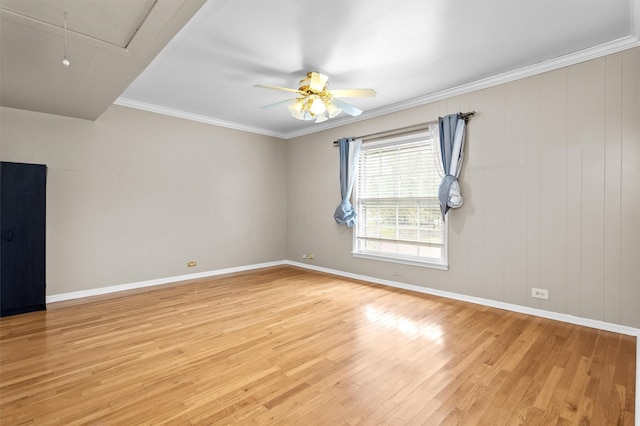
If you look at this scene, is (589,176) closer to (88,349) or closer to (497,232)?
(497,232)

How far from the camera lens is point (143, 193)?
15.4ft

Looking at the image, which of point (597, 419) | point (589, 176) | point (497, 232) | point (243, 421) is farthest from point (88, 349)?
point (589, 176)

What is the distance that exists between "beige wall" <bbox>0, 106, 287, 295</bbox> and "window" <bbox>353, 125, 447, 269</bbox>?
217 cm

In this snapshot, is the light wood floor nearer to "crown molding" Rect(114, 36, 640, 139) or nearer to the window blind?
the window blind

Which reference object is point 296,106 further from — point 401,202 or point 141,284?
point 141,284

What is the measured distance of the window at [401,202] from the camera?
4324 millimetres

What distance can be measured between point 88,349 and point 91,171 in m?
2.70

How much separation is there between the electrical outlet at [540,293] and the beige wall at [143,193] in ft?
15.0

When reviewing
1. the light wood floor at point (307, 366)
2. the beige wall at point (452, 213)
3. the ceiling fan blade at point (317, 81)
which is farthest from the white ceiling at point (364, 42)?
the light wood floor at point (307, 366)

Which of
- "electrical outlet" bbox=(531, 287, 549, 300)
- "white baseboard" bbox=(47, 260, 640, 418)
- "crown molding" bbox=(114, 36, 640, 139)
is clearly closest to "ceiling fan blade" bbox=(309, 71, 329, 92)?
"crown molding" bbox=(114, 36, 640, 139)

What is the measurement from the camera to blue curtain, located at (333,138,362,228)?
526 cm

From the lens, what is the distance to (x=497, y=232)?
12.2ft

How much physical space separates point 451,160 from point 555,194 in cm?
120

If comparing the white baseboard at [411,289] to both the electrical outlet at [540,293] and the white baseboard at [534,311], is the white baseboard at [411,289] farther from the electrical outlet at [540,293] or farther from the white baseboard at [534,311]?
the electrical outlet at [540,293]
